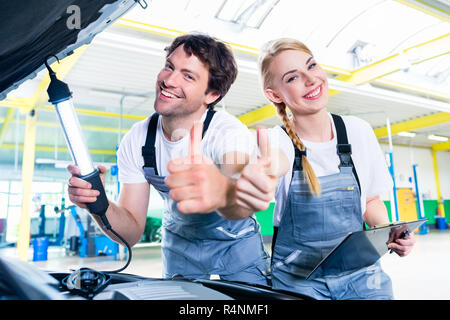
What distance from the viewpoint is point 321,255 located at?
0.82 metres

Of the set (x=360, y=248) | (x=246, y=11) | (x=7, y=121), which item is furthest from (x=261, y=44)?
(x=7, y=121)

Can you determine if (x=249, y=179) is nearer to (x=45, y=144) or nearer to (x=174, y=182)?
(x=174, y=182)

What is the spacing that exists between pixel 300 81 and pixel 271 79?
0.26ft

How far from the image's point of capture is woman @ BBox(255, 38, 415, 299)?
2.59ft

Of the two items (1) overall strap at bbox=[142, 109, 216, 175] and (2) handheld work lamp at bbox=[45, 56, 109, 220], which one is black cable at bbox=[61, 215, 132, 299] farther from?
(1) overall strap at bbox=[142, 109, 216, 175]

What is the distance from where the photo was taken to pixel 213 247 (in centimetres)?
84

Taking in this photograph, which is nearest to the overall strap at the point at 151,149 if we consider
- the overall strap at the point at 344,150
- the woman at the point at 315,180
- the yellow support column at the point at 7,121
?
the woman at the point at 315,180

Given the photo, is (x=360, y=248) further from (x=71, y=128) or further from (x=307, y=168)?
(x=71, y=128)

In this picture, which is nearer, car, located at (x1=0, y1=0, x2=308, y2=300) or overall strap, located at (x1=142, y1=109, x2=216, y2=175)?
car, located at (x1=0, y1=0, x2=308, y2=300)

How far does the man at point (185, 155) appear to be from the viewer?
0.71 meters

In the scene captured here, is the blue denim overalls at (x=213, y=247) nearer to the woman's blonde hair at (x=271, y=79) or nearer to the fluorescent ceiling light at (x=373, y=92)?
the woman's blonde hair at (x=271, y=79)

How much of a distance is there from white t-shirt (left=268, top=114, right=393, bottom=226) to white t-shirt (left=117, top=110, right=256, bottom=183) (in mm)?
147

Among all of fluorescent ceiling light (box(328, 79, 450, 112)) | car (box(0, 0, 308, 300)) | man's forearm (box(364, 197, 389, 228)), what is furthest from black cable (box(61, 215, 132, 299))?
fluorescent ceiling light (box(328, 79, 450, 112))
